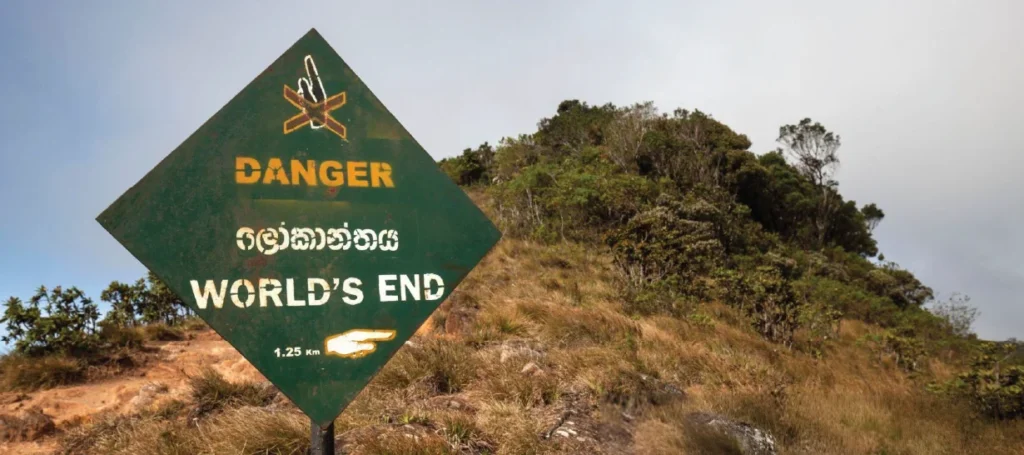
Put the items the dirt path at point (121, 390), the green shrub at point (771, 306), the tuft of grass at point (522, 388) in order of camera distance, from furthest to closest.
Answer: the green shrub at point (771, 306)
the dirt path at point (121, 390)
the tuft of grass at point (522, 388)

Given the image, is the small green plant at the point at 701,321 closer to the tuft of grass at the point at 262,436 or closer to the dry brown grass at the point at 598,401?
the dry brown grass at the point at 598,401

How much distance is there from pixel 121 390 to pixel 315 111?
697 cm

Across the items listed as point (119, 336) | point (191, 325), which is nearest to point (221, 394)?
point (119, 336)

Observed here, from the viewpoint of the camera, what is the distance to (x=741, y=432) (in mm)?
4586

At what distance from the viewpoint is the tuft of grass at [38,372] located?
7.11m

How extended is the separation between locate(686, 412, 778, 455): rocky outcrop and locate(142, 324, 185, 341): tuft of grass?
892cm

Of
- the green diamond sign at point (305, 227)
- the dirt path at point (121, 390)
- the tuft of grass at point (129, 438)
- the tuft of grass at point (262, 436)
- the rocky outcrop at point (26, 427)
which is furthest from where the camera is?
the dirt path at point (121, 390)

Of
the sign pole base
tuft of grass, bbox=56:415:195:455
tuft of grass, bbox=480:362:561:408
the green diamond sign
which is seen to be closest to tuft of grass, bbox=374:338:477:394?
tuft of grass, bbox=480:362:561:408

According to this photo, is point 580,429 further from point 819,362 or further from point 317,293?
point 819,362

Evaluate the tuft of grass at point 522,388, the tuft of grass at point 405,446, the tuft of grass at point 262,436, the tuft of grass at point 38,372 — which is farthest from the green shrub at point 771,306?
the tuft of grass at point 38,372

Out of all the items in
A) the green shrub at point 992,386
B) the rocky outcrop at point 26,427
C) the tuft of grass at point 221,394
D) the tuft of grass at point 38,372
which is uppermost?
the tuft of grass at point 38,372

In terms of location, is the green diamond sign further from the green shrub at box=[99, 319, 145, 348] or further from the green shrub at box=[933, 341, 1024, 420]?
the green shrub at box=[99, 319, 145, 348]

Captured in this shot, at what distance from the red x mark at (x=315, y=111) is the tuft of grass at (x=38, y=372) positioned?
25.3 ft

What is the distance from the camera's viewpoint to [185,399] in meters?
5.73
